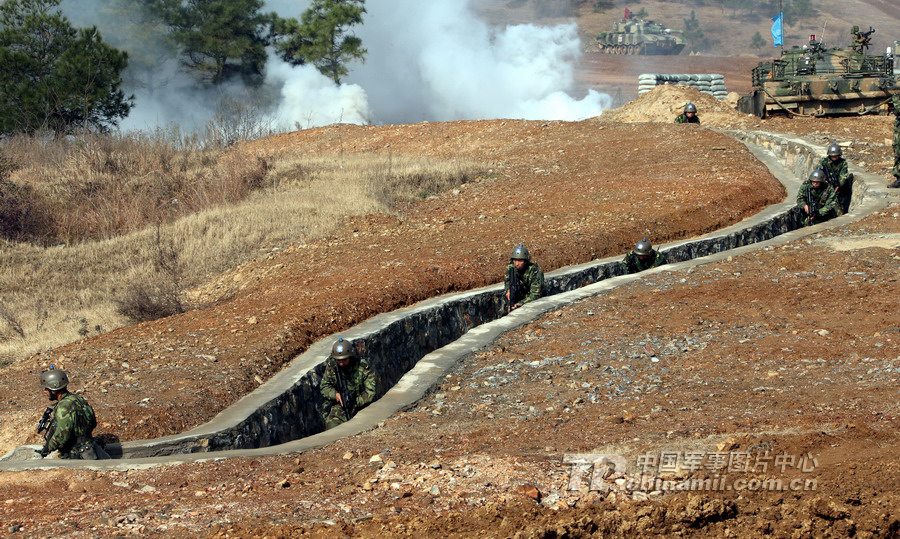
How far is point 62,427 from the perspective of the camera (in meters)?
9.36

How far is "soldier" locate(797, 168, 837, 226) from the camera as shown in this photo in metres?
19.4

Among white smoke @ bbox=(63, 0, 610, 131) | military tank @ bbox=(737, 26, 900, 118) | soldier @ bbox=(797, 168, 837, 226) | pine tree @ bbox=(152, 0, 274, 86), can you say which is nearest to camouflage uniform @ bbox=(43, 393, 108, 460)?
soldier @ bbox=(797, 168, 837, 226)

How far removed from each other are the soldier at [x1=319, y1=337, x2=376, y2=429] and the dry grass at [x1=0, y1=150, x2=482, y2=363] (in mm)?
5188

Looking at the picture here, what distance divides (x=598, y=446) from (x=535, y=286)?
21.6ft

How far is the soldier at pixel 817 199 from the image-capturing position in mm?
19359

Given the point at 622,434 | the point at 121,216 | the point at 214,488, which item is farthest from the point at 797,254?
the point at 121,216

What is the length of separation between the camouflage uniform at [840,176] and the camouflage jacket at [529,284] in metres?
6.86

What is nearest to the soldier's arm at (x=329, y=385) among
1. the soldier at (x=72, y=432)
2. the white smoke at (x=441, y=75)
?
the soldier at (x=72, y=432)

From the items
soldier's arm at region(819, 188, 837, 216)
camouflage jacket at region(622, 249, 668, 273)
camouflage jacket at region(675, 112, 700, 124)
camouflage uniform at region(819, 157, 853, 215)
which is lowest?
camouflage jacket at region(622, 249, 668, 273)

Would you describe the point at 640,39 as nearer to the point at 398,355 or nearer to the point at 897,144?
the point at 897,144

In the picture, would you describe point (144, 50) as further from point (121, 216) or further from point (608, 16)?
point (608, 16)

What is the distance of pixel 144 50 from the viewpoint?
4269 centimetres

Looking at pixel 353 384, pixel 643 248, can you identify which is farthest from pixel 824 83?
pixel 353 384

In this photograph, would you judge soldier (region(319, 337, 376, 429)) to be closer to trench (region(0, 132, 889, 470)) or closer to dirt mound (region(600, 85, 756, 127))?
trench (region(0, 132, 889, 470))
